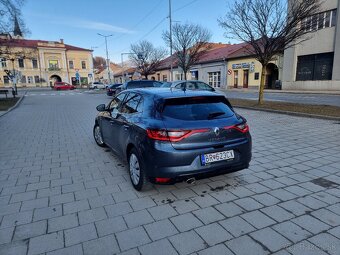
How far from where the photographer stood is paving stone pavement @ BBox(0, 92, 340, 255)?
2.61 m

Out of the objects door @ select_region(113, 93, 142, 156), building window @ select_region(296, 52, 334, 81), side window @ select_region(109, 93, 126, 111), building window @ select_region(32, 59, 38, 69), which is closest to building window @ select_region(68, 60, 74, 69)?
building window @ select_region(32, 59, 38, 69)

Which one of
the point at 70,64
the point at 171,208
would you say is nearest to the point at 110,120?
the point at 171,208

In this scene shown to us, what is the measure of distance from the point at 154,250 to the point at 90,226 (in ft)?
3.01

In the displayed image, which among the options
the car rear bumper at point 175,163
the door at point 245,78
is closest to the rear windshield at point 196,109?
the car rear bumper at point 175,163

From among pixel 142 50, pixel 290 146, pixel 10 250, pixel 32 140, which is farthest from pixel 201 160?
pixel 142 50

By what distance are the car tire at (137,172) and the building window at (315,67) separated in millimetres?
27077

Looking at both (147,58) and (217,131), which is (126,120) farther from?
(147,58)

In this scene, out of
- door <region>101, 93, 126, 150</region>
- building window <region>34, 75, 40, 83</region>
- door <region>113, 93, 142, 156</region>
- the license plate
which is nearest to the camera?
the license plate

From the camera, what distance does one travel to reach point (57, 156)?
230 inches

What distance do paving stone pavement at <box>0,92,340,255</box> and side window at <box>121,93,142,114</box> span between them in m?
1.19

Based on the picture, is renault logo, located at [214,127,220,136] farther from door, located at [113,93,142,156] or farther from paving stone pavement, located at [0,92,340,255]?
door, located at [113,93,142,156]

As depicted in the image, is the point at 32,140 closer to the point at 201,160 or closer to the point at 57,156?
the point at 57,156

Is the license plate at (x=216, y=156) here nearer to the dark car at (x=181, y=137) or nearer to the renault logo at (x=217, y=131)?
the dark car at (x=181, y=137)

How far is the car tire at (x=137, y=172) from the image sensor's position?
363 cm
